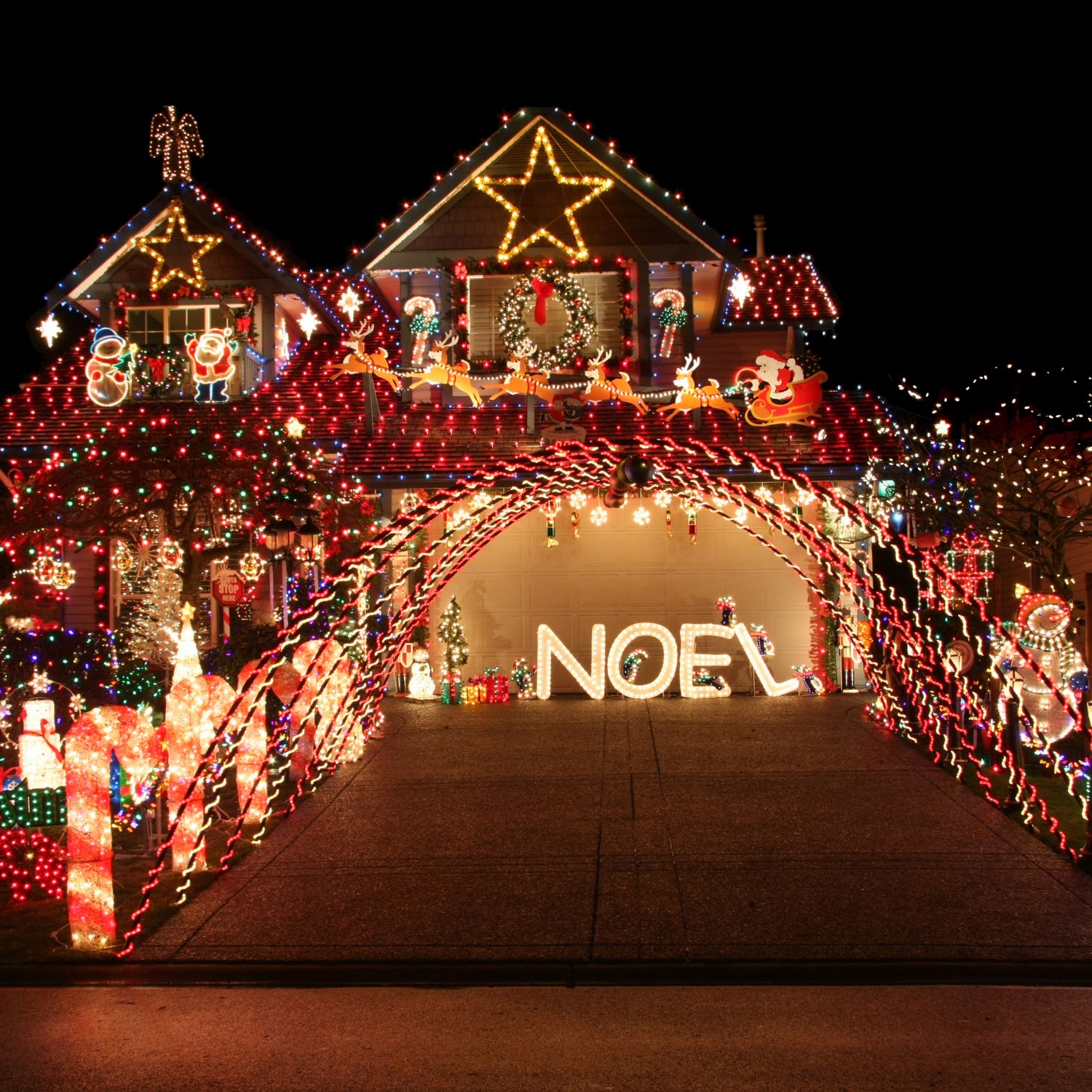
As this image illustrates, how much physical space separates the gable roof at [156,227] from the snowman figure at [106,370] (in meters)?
1.38

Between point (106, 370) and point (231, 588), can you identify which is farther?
point (106, 370)

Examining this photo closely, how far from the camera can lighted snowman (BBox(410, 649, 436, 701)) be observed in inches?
A: 643

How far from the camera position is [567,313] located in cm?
1817

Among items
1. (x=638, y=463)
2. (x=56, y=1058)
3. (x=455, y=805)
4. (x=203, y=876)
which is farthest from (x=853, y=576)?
(x=56, y=1058)

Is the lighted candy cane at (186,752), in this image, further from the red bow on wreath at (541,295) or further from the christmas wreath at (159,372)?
the red bow on wreath at (541,295)

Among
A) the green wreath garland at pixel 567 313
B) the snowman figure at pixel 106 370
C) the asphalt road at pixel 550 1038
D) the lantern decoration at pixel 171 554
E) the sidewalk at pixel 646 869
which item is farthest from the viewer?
the green wreath garland at pixel 567 313

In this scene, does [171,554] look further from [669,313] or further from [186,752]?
[669,313]

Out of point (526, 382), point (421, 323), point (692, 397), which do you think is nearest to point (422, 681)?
point (526, 382)

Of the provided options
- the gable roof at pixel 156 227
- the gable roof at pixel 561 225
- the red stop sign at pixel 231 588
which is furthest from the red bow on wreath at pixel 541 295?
the red stop sign at pixel 231 588

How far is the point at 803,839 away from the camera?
861 cm

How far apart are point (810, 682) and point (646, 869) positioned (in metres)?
8.61

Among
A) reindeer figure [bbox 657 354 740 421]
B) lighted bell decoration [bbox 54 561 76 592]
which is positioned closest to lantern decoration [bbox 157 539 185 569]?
lighted bell decoration [bbox 54 561 76 592]

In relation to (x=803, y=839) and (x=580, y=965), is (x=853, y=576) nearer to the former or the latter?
(x=803, y=839)

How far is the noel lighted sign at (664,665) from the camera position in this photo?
15.6 metres
